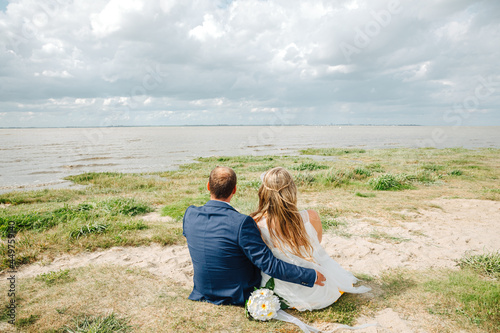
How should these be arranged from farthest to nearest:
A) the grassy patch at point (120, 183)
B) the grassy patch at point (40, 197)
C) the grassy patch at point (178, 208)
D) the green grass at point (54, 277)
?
1. the grassy patch at point (120, 183)
2. the grassy patch at point (40, 197)
3. the grassy patch at point (178, 208)
4. the green grass at point (54, 277)

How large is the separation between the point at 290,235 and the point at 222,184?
40.6 inches

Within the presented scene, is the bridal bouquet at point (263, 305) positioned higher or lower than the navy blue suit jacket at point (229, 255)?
lower

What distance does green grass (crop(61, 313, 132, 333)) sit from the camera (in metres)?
3.27

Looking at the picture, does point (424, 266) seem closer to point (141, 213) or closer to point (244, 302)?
point (244, 302)

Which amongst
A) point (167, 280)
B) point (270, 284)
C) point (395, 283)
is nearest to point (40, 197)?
point (167, 280)

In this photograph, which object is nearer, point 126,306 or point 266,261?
point 266,261

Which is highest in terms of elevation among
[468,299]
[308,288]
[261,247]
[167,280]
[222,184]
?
[222,184]

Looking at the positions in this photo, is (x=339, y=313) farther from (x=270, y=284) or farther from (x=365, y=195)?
(x=365, y=195)

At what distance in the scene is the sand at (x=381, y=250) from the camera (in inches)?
199

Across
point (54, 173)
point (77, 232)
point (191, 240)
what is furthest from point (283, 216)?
point (54, 173)

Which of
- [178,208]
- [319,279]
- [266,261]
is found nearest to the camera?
[266,261]

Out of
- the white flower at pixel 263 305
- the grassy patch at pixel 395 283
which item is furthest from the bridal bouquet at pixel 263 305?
the grassy patch at pixel 395 283

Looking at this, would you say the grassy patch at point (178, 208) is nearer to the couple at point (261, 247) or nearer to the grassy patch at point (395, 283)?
the couple at point (261, 247)

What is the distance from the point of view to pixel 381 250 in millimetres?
5699
